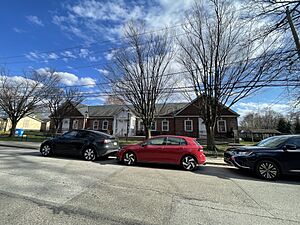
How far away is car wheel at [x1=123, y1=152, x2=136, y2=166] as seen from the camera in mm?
8508

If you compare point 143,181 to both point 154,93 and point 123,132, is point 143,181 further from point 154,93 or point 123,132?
point 123,132

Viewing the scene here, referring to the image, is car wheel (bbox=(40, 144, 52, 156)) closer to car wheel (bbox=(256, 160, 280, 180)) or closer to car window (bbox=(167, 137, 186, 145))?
car window (bbox=(167, 137, 186, 145))

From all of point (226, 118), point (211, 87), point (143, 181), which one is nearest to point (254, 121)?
point (226, 118)

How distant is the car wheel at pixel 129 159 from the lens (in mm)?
8508

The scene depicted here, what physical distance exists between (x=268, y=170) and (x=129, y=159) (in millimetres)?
5845

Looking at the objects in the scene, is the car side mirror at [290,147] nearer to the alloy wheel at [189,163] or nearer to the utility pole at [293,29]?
the alloy wheel at [189,163]

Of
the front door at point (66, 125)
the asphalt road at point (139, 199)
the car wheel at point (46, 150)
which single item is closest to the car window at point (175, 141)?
the asphalt road at point (139, 199)

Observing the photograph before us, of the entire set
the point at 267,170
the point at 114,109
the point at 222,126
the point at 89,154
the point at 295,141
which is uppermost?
the point at 114,109

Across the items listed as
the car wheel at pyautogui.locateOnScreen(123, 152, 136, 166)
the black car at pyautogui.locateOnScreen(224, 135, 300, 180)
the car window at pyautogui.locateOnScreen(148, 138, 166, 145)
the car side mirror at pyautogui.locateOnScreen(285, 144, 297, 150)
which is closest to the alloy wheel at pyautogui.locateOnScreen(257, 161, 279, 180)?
the black car at pyautogui.locateOnScreen(224, 135, 300, 180)

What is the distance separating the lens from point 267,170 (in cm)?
675

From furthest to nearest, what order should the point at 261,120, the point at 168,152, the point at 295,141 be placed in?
the point at 261,120
the point at 168,152
the point at 295,141

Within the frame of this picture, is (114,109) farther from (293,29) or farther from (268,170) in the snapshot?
(268,170)

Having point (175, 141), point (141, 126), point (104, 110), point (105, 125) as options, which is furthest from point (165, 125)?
point (175, 141)

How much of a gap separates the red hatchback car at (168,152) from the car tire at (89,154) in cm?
155
